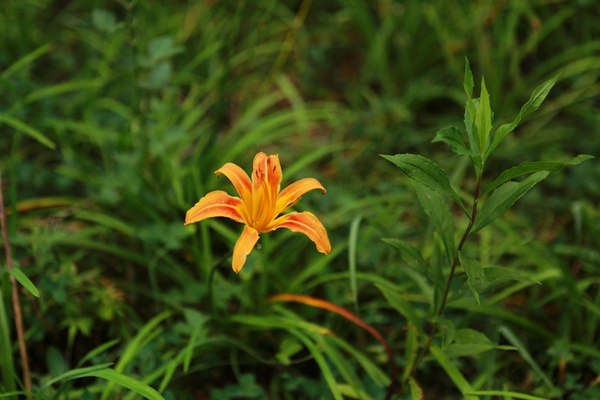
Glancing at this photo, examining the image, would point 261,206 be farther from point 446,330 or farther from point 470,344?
point 470,344

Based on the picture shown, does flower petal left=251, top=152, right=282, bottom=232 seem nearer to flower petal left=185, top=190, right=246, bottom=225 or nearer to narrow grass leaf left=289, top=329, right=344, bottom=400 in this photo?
flower petal left=185, top=190, right=246, bottom=225

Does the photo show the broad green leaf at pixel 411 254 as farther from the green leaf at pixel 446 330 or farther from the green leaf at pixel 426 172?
the green leaf at pixel 426 172

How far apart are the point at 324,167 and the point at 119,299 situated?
1.29m

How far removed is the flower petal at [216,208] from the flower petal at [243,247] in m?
0.05

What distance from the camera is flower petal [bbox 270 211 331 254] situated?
1375 mm

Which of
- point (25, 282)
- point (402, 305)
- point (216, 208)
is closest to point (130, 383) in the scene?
point (25, 282)

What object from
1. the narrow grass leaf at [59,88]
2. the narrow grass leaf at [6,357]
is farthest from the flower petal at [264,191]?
the narrow grass leaf at [59,88]

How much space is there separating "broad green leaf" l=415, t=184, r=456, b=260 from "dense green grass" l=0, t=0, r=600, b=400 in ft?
0.42

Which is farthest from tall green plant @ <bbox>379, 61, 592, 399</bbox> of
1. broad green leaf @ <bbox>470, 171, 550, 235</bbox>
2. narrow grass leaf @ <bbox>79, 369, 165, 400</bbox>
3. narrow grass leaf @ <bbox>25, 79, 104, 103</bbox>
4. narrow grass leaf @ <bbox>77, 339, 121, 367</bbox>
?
narrow grass leaf @ <bbox>25, 79, 104, 103</bbox>

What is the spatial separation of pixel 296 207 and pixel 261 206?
0.78 metres

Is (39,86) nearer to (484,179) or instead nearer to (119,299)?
(119,299)

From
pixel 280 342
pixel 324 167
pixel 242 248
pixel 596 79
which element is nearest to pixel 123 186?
pixel 280 342

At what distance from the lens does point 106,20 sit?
200cm

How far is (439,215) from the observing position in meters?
1.52
